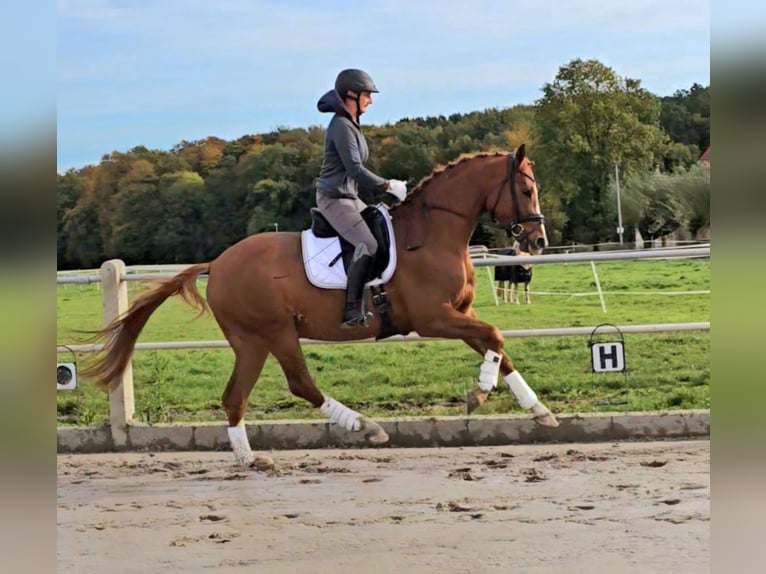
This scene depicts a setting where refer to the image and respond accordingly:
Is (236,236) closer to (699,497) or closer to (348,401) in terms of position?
(348,401)

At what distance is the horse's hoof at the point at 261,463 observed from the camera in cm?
555

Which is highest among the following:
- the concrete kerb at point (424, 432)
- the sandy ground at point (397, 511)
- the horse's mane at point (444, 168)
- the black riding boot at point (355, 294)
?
the horse's mane at point (444, 168)

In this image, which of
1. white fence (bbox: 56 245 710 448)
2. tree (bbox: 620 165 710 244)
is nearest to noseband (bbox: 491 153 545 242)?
white fence (bbox: 56 245 710 448)

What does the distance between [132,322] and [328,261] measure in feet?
5.12

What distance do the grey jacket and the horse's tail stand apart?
1142 millimetres

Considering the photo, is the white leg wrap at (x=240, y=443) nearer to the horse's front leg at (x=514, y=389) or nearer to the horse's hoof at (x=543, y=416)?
the horse's front leg at (x=514, y=389)

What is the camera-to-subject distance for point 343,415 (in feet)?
17.1

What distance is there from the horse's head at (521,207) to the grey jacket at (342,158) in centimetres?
76

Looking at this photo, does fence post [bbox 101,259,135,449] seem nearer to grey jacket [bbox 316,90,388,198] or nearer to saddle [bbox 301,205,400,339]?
saddle [bbox 301,205,400,339]

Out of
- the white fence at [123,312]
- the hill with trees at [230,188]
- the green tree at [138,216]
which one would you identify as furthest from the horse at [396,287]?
the green tree at [138,216]
